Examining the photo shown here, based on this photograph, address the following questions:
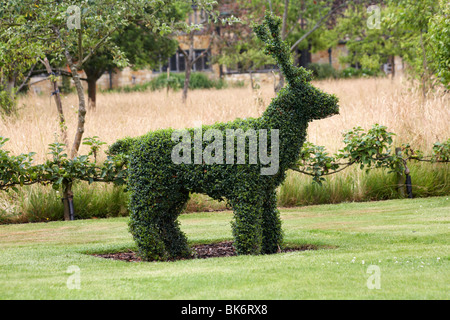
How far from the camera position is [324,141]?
11.4 m

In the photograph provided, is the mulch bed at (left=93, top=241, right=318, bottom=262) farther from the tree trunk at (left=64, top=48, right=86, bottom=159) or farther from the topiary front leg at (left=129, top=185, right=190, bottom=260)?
the tree trunk at (left=64, top=48, right=86, bottom=159)

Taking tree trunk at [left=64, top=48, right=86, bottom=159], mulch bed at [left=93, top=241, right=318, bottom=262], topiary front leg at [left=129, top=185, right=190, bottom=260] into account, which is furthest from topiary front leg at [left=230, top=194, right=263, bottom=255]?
tree trunk at [left=64, top=48, right=86, bottom=159]

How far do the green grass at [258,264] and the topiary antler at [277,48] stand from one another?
1813mm

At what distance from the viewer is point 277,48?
5.96 meters

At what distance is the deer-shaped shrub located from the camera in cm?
582

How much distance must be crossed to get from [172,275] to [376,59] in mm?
26377

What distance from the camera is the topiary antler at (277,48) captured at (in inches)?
234

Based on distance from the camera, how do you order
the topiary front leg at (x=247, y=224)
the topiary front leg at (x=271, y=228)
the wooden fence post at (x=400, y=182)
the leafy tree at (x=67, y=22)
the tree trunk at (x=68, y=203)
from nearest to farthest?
the topiary front leg at (x=247, y=224), the topiary front leg at (x=271, y=228), the leafy tree at (x=67, y=22), the tree trunk at (x=68, y=203), the wooden fence post at (x=400, y=182)

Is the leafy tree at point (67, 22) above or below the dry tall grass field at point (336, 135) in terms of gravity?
above

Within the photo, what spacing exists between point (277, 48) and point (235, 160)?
1209 millimetres

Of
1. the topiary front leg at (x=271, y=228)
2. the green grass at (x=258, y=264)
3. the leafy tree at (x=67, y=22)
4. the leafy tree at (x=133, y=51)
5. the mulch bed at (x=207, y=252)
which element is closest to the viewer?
the green grass at (x=258, y=264)

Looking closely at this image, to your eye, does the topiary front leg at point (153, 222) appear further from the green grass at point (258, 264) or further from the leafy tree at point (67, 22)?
the leafy tree at point (67, 22)

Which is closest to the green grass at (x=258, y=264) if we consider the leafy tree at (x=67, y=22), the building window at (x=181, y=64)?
the leafy tree at (x=67, y=22)

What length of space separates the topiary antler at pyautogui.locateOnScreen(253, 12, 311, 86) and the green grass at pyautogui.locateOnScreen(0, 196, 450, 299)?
5.95ft
